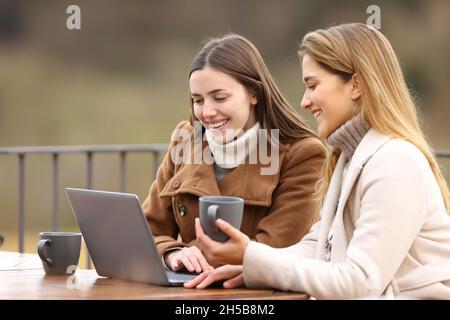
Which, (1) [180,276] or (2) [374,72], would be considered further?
(1) [180,276]

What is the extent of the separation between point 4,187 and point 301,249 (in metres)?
4.99

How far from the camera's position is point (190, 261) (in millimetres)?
1956

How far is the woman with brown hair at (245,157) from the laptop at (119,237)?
288mm

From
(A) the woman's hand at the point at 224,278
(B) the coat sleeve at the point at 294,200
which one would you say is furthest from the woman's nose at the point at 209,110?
(A) the woman's hand at the point at 224,278

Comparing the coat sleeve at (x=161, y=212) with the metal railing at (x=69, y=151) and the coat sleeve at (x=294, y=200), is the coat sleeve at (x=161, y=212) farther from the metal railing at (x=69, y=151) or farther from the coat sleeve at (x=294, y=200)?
the metal railing at (x=69, y=151)

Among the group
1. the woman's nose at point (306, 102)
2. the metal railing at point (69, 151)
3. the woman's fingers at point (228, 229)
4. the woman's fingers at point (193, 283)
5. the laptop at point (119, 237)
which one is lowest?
the metal railing at point (69, 151)

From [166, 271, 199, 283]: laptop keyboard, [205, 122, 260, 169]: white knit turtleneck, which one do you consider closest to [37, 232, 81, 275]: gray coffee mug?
[166, 271, 199, 283]: laptop keyboard

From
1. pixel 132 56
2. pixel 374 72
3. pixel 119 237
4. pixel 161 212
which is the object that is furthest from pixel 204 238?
pixel 132 56

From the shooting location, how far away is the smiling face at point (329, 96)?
1.75 meters

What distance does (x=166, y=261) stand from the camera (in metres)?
2.13

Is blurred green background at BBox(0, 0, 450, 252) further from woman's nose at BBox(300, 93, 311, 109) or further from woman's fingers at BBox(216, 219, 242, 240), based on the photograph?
woman's fingers at BBox(216, 219, 242, 240)

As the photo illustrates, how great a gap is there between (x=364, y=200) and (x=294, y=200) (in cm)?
58

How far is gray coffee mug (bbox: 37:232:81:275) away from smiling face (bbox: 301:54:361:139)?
0.64 m

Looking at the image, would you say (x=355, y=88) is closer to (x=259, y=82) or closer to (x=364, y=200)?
(x=364, y=200)
